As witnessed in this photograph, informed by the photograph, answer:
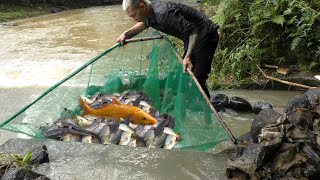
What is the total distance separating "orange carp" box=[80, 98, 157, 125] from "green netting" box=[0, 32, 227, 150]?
35 cm

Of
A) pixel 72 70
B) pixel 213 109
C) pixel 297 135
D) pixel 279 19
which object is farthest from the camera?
pixel 72 70

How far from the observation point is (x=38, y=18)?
20.1m

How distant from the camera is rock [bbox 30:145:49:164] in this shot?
447 cm

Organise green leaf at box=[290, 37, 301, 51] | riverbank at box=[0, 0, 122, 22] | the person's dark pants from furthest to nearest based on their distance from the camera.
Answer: riverbank at box=[0, 0, 122, 22] < green leaf at box=[290, 37, 301, 51] < the person's dark pants

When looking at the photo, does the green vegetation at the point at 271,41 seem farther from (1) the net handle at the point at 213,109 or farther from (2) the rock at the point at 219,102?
(1) the net handle at the point at 213,109

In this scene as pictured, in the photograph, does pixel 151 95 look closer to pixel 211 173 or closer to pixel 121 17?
pixel 211 173

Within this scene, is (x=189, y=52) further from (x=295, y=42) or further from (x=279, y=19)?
(x=279, y=19)

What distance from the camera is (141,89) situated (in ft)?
19.6

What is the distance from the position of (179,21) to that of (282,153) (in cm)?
193

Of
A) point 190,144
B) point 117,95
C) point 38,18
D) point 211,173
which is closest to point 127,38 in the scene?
point 117,95

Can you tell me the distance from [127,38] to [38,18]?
16151mm

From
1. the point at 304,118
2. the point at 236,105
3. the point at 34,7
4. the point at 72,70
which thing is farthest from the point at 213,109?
the point at 34,7

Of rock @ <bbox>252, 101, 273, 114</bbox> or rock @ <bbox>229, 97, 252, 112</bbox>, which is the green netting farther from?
rock @ <bbox>252, 101, 273, 114</bbox>

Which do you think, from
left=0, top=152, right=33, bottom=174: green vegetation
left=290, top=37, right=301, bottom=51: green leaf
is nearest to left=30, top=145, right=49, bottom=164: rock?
left=0, top=152, right=33, bottom=174: green vegetation
